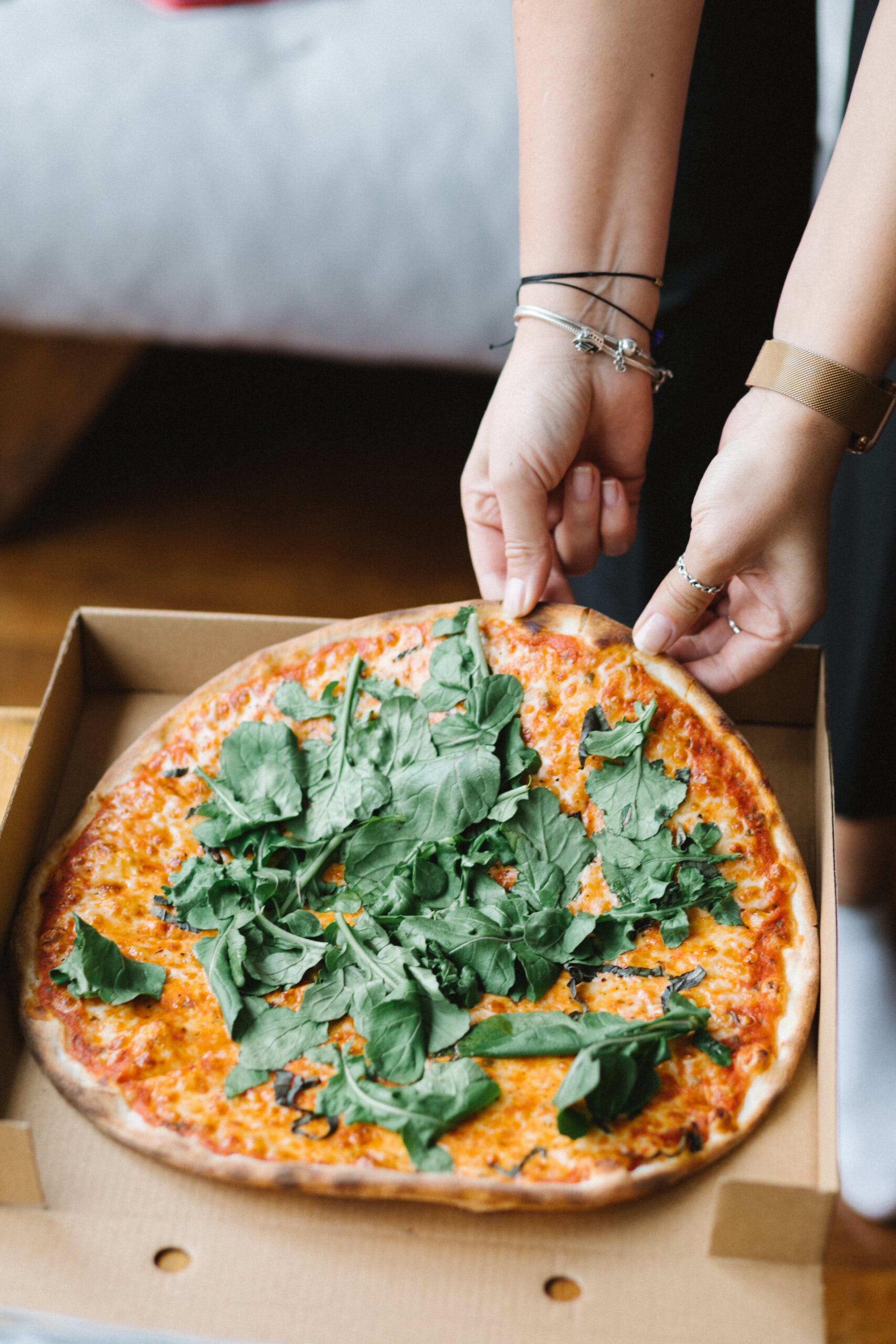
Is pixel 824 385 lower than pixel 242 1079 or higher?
higher

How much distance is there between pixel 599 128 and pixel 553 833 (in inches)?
25.3

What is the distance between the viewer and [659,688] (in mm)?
1108

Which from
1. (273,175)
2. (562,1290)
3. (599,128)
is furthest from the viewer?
(273,175)

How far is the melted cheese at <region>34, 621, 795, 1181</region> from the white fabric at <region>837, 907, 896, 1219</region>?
310mm

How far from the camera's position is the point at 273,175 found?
6.95 ft

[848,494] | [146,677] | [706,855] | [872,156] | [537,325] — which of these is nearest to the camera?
[872,156]

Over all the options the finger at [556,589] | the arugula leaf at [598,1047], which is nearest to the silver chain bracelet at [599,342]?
the finger at [556,589]

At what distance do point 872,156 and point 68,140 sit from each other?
1709mm

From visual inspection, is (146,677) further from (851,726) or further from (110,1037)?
(851,726)

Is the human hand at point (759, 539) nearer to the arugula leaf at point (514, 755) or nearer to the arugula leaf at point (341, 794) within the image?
the arugula leaf at point (514, 755)

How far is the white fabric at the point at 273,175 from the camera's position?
6.87 feet

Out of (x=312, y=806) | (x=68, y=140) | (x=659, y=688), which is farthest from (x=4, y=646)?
(x=659, y=688)

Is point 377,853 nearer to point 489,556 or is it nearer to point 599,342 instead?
point 489,556

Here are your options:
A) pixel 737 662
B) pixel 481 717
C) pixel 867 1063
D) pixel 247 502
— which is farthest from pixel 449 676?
pixel 247 502
